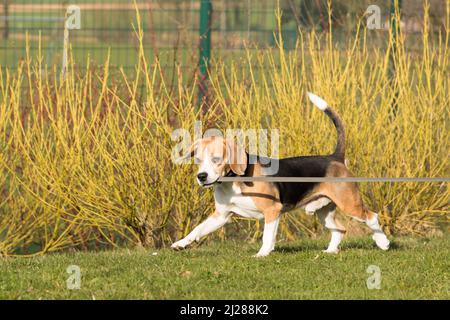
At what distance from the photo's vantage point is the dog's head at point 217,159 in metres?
7.38

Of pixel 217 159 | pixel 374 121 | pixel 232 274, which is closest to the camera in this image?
pixel 232 274

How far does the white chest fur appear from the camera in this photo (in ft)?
25.2

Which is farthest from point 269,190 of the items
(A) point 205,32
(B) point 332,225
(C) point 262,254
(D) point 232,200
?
(A) point 205,32

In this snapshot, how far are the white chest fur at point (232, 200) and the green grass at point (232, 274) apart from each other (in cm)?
35

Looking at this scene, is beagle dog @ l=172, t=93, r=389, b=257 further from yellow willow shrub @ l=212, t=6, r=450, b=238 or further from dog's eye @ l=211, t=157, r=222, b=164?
yellow willow shrub @ l=212, t=6, r=450, b=238

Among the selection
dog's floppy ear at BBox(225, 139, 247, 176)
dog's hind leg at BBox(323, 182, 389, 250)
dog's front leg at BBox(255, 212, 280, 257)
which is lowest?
dog's front leg at BBox(255, 212, 280, 257)

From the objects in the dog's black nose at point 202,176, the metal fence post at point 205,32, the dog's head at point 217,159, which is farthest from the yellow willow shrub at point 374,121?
the dog's black nose at point 202,176

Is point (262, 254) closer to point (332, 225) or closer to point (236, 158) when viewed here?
point (236, 158)

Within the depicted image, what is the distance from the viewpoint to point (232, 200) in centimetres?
768

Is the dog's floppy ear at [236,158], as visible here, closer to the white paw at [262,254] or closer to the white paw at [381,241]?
the white paw at [262,254]

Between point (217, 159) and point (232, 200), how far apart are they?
399 mm

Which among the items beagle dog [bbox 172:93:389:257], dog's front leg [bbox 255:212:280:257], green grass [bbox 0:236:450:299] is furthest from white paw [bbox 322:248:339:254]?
dog's front leg [bbox 255:212:280:257]

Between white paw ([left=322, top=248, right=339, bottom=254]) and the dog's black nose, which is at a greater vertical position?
the dog's black nose
